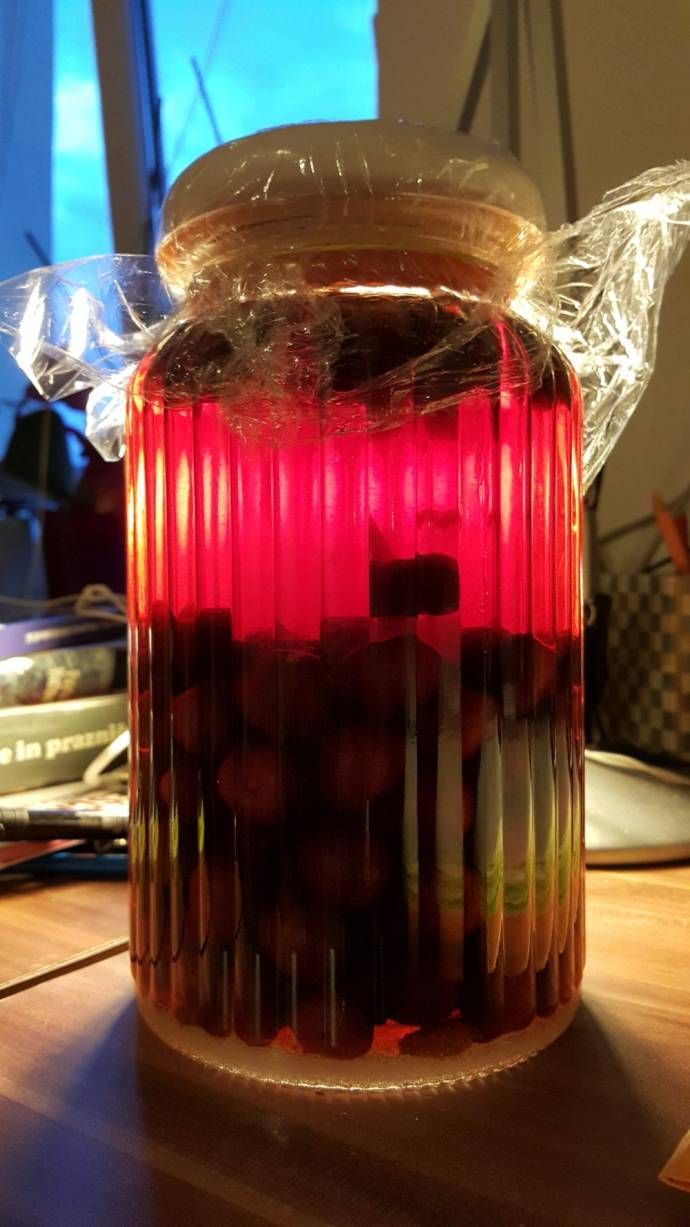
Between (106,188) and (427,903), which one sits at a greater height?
(106,188)

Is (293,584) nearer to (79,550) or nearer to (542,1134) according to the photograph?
(542,1134)

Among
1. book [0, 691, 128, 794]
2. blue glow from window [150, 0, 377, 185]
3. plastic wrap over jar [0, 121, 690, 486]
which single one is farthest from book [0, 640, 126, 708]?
blue glow from window [150, 0, 377, 185]

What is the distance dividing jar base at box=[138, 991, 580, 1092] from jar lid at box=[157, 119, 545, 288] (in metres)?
0.28

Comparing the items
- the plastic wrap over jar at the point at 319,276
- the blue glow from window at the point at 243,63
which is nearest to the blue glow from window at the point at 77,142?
the blue glow from window at the point at 243,63

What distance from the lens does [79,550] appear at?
1068 mm

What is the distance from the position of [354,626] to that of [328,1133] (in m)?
0.16

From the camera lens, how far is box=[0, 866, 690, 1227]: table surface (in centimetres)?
26

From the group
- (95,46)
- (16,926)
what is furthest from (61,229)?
(16,926)

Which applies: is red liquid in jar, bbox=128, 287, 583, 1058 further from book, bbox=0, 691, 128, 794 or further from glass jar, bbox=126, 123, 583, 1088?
book, bbox=0, 691, 128, 794

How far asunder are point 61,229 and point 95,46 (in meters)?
0.25

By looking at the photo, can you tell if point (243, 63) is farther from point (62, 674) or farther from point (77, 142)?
point (62, 674)

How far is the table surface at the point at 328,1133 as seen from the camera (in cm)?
26

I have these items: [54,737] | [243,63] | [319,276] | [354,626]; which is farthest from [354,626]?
[243,63]

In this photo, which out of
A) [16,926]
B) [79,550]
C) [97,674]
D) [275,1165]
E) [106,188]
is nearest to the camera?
[275,1165]
